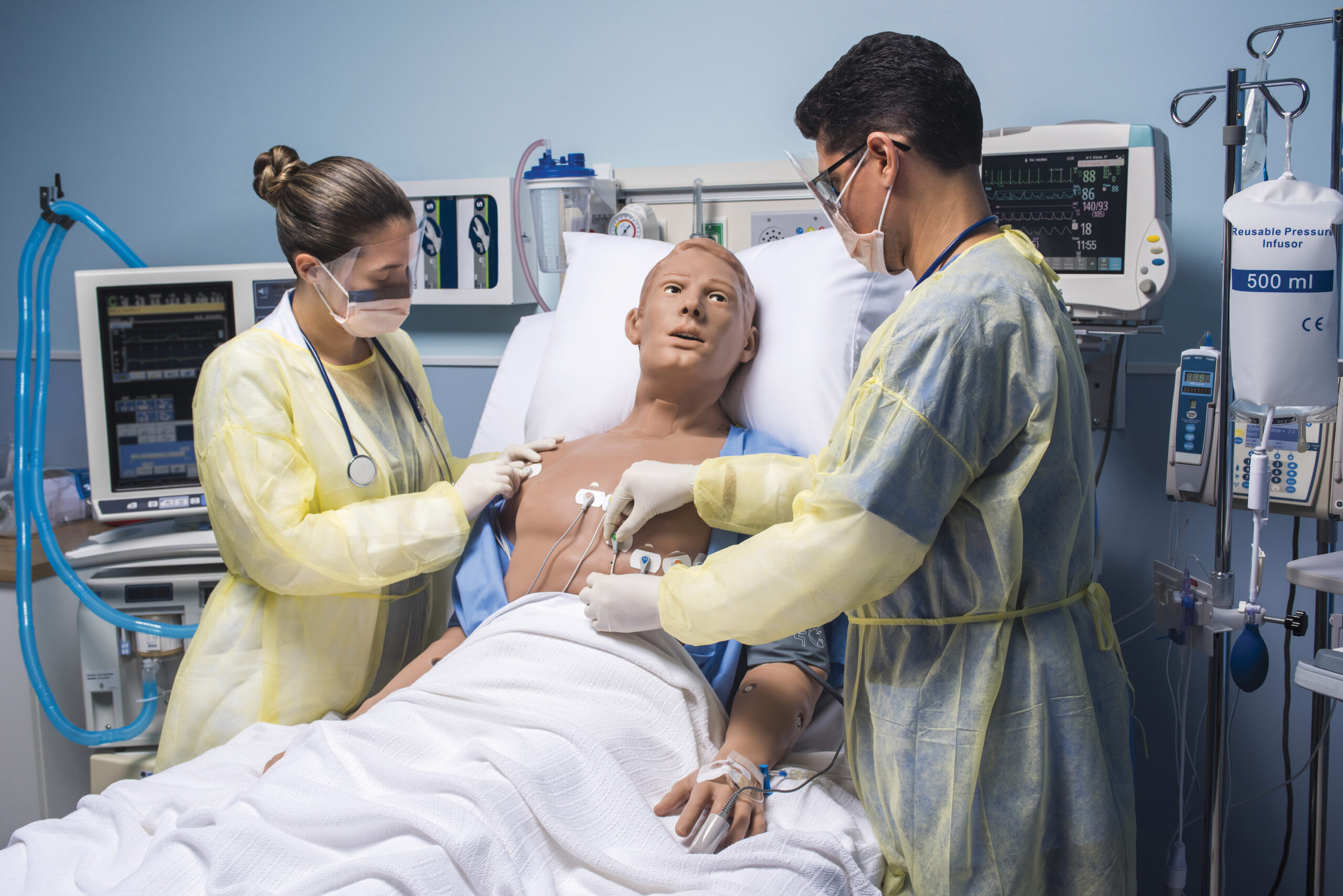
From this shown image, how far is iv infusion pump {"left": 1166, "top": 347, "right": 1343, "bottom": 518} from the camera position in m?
1.55

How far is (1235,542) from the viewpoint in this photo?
6.23ft

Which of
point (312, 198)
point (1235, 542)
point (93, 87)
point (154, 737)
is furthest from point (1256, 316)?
point (93, 87)

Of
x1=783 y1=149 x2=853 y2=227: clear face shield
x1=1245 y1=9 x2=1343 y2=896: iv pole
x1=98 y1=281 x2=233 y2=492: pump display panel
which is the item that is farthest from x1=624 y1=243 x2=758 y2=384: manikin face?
x1=98 y1=281 x2=233 y2=492: pump display panel

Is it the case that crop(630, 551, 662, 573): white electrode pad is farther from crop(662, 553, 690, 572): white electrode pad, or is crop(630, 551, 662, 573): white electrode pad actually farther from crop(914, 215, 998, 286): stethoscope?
crop(914, 215, 998, 286): stethoscope

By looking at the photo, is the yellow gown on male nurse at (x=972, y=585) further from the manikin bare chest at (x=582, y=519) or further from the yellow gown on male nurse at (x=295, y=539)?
the yellow gown on male nurse at (x=295, y=539)

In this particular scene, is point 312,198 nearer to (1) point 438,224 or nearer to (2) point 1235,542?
(1) point 438,224

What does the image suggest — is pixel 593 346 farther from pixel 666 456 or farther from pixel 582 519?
pixel 582 519

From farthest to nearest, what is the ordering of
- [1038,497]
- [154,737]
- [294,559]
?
[154,737]
[294,559]
[1038,497]

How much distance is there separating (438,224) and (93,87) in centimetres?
130

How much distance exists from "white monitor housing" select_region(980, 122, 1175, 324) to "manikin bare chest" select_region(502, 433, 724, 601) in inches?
28.8

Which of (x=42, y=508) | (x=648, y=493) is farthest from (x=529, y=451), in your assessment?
(x=42, y=508)

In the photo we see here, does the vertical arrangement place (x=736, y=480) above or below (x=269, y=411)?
below

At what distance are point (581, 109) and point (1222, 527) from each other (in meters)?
1.78

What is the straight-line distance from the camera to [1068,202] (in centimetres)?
171
